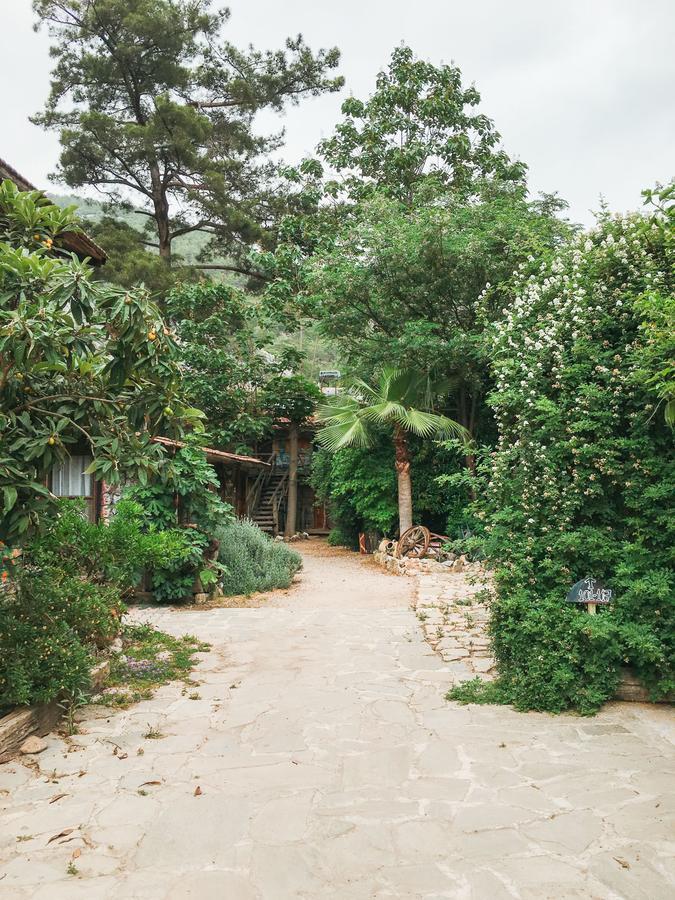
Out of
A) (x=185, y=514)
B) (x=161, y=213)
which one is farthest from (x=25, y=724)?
(x=161, y=213)

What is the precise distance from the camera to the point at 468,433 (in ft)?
45.5

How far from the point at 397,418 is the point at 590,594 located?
900cm

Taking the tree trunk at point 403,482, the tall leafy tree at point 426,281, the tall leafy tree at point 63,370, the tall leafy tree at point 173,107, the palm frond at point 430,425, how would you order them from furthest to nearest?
the tall leafy tree at point 173,107, the tree trunk at point 403,482, the palm frond at point 430,425, the tall leafy tree at point 426,281, the tall leafy tree at point 63,370

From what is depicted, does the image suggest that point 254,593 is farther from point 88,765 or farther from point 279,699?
point 88,765

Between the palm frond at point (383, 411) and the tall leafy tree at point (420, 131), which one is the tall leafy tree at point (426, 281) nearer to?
the palm frond at point (383, 411)

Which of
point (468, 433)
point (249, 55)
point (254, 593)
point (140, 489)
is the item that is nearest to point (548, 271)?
point (140, 489)

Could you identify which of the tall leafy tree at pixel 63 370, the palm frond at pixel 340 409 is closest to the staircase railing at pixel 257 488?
the palm frond at pixel 340 409

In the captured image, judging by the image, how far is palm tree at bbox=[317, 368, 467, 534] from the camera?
1356cm

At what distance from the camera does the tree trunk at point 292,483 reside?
19156 mm

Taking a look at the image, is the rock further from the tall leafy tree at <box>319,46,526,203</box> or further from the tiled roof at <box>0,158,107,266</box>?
the tall leafy tree at <box>319,46,526,203</box>

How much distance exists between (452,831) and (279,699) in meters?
2.39

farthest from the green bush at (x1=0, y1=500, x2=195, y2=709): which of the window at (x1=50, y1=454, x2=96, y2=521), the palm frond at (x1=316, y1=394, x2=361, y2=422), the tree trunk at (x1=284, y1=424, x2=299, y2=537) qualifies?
the tree trunk at (x1=284, y1=424, x2=299, y2=537)

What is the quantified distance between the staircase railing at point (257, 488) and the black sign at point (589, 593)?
1548 centimetres

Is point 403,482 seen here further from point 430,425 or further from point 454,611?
point 454,611
